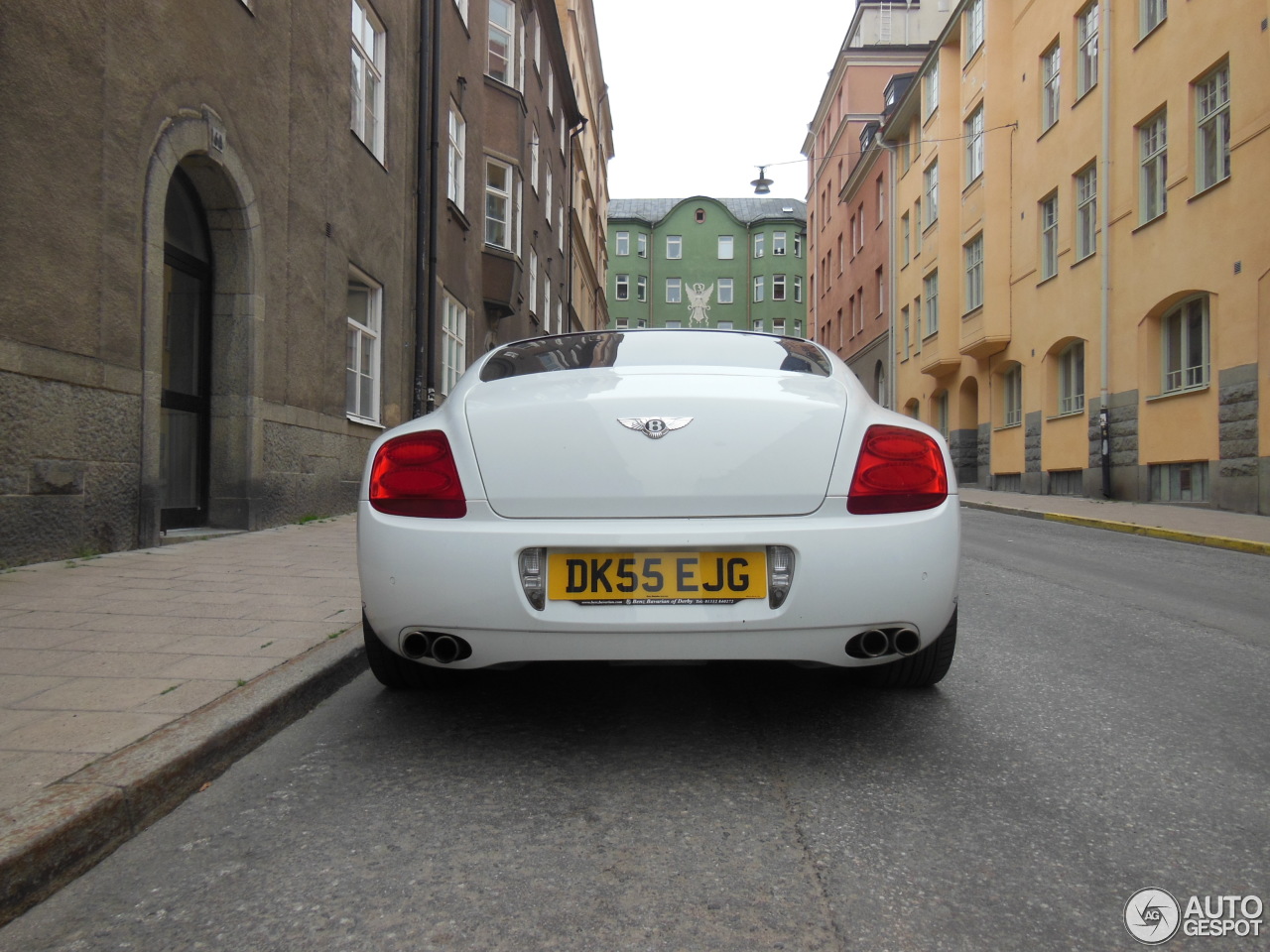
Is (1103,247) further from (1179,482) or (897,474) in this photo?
(897,474)

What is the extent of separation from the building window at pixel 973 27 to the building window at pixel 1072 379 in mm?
9087

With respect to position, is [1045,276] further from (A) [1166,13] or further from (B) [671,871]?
(B) [671,871]

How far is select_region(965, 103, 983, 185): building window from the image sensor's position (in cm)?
2395

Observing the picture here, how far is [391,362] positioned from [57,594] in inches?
330

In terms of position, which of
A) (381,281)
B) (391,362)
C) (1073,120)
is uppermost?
(1073,120)

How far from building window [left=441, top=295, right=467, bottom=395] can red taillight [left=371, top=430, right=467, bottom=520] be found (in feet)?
40.7

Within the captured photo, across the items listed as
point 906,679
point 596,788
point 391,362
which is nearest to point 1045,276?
point 391,362

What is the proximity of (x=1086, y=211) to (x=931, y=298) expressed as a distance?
999cm

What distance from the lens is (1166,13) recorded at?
15.1m

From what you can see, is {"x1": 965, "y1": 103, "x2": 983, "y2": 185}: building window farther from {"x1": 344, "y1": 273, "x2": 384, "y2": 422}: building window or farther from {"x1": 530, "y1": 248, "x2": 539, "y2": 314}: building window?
{"x1": 344, "y1": 273, "x2": 384, "y2": 422}: building window

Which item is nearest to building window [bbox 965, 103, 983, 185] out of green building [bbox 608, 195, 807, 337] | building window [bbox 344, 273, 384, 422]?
building window [bbox 344, 273, 384, 422]

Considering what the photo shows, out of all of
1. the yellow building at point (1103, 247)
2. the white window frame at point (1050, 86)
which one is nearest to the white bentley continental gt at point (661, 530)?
the yellow building at point (1103, 247)

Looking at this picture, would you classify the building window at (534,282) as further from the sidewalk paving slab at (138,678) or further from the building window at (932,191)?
the sidewalk paving slab at (138,678)

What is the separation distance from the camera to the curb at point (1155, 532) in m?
9.03
